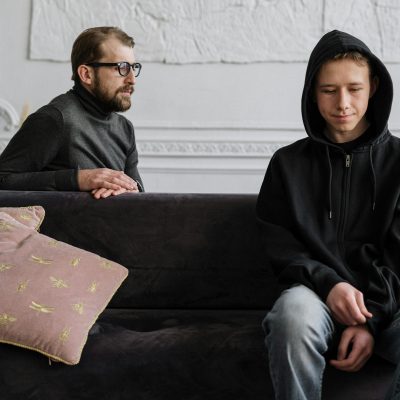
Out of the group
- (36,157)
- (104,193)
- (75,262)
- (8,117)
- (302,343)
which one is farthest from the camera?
Answer: (8,117)

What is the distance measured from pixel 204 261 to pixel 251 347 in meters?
0.46

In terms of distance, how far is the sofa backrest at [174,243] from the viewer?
6.84 feet

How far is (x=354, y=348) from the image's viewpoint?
4.95 ft

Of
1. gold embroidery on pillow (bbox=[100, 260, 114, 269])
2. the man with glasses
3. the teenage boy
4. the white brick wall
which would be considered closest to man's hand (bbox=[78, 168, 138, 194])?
the man with glasses

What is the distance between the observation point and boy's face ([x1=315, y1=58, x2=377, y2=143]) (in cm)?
176

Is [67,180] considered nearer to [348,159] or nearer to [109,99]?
[109,99]

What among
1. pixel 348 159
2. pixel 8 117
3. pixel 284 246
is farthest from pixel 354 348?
pixel 8 117

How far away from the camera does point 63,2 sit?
12.8ft

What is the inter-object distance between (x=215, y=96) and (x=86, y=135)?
5.01 feet

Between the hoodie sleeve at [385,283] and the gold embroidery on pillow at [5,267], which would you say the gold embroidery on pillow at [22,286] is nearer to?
the gold embroidery on pillow at [5,267]

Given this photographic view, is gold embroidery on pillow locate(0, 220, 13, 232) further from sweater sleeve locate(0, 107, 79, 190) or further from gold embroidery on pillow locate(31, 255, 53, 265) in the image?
sweater sleeve locate(0, 107, 79, 190)

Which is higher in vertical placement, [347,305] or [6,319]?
[347,305]

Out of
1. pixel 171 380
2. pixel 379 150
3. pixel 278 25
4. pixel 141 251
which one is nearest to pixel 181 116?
pixel 278 25

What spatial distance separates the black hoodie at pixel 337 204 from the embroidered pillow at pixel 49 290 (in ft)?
1.55
